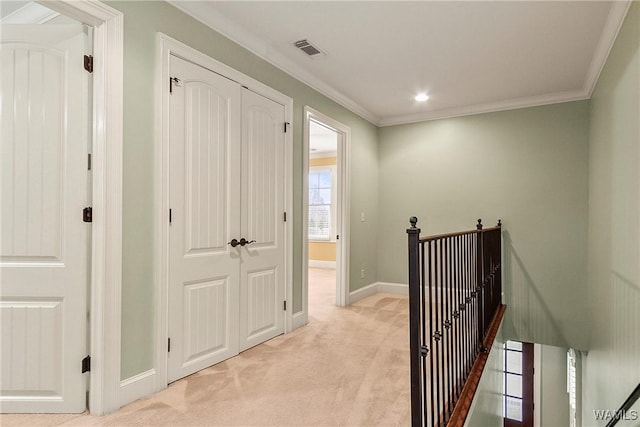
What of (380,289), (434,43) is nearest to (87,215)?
(434,43)

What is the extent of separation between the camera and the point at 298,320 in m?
3.51

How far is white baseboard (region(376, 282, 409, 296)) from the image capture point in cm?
499

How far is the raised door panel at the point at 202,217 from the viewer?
234cm

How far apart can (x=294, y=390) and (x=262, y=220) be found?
55.2 inches

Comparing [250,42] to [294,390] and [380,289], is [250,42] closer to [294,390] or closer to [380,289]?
[294,390]

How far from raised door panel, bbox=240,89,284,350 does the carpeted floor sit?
0.74ft

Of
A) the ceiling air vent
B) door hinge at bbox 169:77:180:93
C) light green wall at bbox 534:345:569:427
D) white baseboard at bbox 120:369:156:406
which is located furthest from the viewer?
light green wall at bbox 534:345:569:427

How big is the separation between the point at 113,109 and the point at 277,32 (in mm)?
1474

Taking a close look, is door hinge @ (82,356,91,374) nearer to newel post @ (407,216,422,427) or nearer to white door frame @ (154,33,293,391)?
white door frame @ (154,33,293,391)

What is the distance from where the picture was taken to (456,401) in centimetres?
216

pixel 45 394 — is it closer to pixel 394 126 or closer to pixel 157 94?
pixel 157 94

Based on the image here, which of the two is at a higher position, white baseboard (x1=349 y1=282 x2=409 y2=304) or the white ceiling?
the white ceiling

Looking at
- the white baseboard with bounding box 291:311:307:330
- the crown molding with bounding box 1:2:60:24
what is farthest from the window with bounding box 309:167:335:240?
the crown molding with bounding box 1:2:60:24

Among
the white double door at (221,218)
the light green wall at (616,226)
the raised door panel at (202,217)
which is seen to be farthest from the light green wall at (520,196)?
the raised door panel at (202,217)
